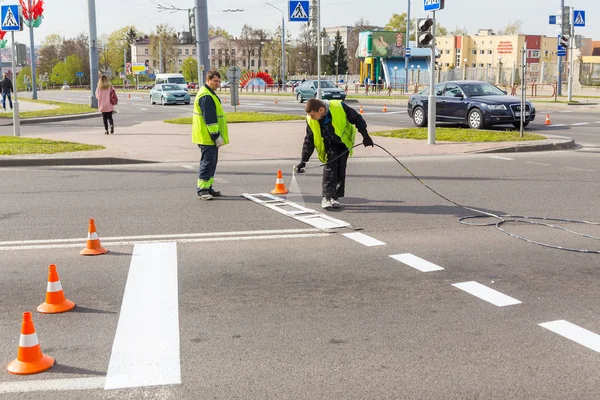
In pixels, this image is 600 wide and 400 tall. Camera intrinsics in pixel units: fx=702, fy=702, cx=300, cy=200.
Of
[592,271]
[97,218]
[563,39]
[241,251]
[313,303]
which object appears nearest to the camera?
[313,303]

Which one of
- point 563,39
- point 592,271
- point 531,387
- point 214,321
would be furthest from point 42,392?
point 563,39

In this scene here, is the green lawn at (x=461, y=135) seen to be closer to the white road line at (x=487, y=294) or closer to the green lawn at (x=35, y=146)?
the green lawn at (x=35, y=146)

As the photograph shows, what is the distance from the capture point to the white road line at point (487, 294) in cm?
512

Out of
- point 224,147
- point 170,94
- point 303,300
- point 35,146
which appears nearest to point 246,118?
point 224,147

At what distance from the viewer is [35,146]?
635 inches

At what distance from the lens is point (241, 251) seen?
267 inches

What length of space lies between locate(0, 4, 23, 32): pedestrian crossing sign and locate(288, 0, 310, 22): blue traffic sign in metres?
8.26

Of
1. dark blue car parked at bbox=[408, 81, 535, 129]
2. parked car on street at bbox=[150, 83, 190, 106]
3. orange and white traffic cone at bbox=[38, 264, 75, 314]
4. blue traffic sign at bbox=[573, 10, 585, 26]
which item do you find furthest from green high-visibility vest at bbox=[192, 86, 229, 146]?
parked car on street at bbox=[150, 83, 190, 106]

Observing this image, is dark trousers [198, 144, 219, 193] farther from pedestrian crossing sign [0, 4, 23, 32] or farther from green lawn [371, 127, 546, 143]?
pedestrian crossing sign [0, 4, 23, 32]

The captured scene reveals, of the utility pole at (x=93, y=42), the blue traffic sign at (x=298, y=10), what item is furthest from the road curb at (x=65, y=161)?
the utility pole at (x=93, y=42)

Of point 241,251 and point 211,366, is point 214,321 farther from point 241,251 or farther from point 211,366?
point 241,251

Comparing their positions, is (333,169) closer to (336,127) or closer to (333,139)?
(333,139)

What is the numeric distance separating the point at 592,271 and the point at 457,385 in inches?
112

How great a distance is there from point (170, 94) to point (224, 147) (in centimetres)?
2876
